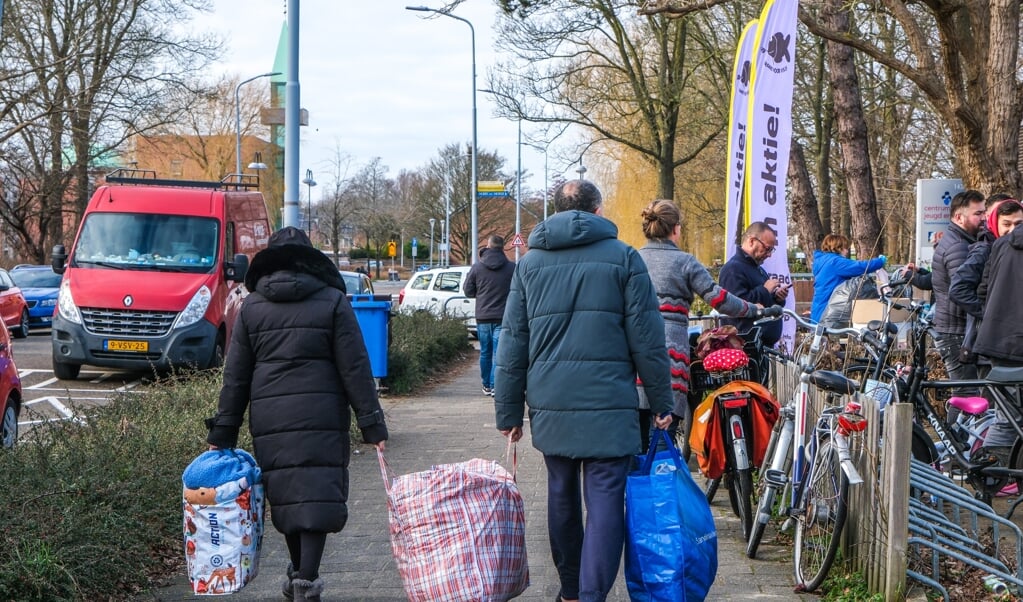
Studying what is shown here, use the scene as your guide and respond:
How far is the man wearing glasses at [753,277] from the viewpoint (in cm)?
812

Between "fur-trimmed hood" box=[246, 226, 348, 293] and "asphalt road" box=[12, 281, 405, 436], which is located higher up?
"fur-trimmed hood" box=[246, 226, 348, 293]

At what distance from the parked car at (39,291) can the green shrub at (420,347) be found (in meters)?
10.7

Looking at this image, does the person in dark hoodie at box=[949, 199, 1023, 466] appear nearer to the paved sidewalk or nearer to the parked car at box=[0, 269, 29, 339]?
the paved sidewalk

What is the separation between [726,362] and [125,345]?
10344 millimetres

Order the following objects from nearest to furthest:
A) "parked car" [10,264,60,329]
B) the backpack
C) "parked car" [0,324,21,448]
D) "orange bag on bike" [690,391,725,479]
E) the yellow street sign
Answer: "orange bag on bike" [690,391,725,479], "parked car" [0,324,21,448], the backpack, "parked car" [10,264,60,329], the yellow street sign

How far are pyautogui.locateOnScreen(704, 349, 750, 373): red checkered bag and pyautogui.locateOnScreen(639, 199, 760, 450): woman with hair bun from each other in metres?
0.13

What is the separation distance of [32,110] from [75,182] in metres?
7.32

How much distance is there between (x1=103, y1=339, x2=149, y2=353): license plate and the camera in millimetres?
15125

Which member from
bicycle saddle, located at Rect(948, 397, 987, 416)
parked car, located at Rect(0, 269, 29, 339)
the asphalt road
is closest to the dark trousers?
bicycle saddle, located at Rect(948, 397, 987, 416)

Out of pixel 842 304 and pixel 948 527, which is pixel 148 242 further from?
pixel 948 527

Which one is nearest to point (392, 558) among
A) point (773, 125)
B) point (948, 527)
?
point (948, 527)

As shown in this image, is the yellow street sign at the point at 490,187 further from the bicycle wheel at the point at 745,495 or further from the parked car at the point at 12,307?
the bicycle wheel at the point at 745,495

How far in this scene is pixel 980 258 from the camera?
7.91 meters

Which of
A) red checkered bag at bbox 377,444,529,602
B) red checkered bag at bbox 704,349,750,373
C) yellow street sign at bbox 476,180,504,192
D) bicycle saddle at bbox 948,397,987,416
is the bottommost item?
red checkered bag at bbox 377,444,529,602
